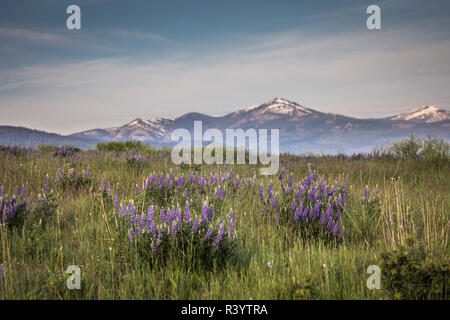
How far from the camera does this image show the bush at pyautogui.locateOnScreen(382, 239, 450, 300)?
242 centimetres

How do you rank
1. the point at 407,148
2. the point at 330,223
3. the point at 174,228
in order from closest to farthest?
the point at 174,228
the point at 330,223
the point at 407,148

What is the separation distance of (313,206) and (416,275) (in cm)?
200

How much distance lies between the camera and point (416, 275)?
247 cm

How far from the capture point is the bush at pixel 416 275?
2420mm

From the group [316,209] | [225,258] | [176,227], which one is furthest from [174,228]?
[316,209]

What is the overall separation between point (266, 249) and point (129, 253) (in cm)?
141

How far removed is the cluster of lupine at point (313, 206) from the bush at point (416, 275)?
1.30m

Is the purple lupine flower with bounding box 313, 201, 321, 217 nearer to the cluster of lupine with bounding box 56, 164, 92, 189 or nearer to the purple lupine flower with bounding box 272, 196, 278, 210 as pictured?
the purple lupine flower with bounding box 272, 196, 278, 210

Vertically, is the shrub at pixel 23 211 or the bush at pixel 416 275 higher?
the shrub at pixel 23 211

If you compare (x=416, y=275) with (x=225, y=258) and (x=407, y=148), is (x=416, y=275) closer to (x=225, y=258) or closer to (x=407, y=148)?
(x=225, y=258)

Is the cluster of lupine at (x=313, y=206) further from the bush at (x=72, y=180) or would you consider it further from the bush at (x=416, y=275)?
the bush at (x=72, y=180)

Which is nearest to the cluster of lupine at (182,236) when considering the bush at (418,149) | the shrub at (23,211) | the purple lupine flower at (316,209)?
the purple lupine flower at (316,209)
